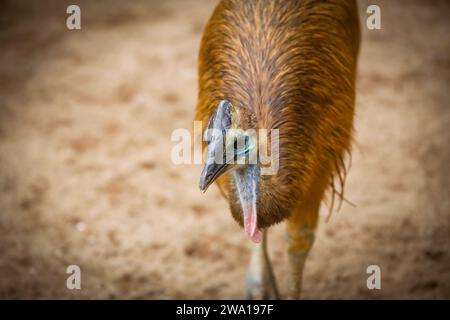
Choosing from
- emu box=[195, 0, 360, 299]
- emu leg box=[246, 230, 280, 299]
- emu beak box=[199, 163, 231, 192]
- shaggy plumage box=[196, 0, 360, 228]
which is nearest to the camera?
emu beak box=[199, 163, 231, 192]

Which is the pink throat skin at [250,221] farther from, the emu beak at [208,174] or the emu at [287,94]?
the emu beak at [208,174]

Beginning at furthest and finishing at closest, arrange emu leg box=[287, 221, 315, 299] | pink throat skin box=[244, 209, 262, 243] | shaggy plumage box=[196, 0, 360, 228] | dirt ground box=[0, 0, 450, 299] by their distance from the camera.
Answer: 1. dirt ground box=[0, 0, 450, 299]
2. emu leg box=[287, 221, 315, 299]
3. shaggy plumage box=[196, 0, 360, 228]
4. pink throat skin box=[244, 209, 262, 243]

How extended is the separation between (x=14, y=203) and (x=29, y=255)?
26.0 inches

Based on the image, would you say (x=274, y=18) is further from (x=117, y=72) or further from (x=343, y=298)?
(x=117, y=72)

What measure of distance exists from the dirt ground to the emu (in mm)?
1021

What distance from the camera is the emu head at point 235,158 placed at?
2842mm

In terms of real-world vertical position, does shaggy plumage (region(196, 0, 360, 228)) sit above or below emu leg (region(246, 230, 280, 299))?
above

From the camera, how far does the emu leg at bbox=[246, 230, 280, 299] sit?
187 inches

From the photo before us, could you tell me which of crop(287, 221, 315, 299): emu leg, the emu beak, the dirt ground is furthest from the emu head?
the dirt ground

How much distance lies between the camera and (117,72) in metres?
7.31

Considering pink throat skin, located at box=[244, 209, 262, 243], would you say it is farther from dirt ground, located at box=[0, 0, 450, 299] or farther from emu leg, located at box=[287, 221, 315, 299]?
dirt ground, located at box=[0, 0, 450, 299]

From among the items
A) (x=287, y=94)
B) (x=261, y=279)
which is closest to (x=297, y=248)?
(x=261, y=279)
